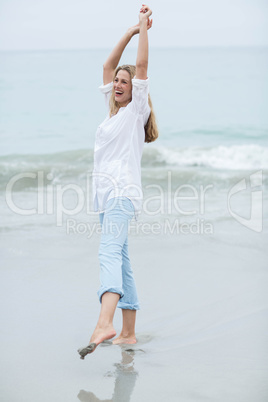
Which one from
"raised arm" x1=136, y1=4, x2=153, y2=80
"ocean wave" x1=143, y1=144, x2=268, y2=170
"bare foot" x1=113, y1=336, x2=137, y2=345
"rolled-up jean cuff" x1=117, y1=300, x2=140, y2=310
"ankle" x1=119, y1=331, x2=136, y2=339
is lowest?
"bare foot" x1=113, y1=336, x2=137, y2=345

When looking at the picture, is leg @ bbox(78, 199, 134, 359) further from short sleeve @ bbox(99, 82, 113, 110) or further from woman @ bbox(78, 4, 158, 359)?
short sleeve @ bbox(99, 82, 113, 110)

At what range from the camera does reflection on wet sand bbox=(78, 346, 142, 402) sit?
266cm

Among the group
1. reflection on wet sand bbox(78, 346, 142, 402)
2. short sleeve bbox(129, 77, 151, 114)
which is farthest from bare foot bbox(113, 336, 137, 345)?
short sleeve bbox(129, 77, 151, 114)

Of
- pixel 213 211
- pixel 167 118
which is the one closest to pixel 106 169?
pixel 213 211

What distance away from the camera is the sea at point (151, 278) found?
2852 mm

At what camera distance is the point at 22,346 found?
10.6 feet

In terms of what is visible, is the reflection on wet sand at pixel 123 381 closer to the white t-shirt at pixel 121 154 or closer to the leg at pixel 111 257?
the leg at pixel 111 257

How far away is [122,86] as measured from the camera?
10.6 feet

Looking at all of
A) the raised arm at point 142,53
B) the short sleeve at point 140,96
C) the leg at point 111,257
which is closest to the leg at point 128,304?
the leg at point 111,257

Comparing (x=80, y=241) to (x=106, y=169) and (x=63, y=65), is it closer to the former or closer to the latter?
(x=106, y=169)

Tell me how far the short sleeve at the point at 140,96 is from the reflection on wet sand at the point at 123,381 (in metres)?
1.25

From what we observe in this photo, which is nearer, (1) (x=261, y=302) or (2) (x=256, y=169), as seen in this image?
(1) (x=261, y=302)

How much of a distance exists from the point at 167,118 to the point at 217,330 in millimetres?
13862

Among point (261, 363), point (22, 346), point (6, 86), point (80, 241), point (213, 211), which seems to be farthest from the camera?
point (6, 86)
